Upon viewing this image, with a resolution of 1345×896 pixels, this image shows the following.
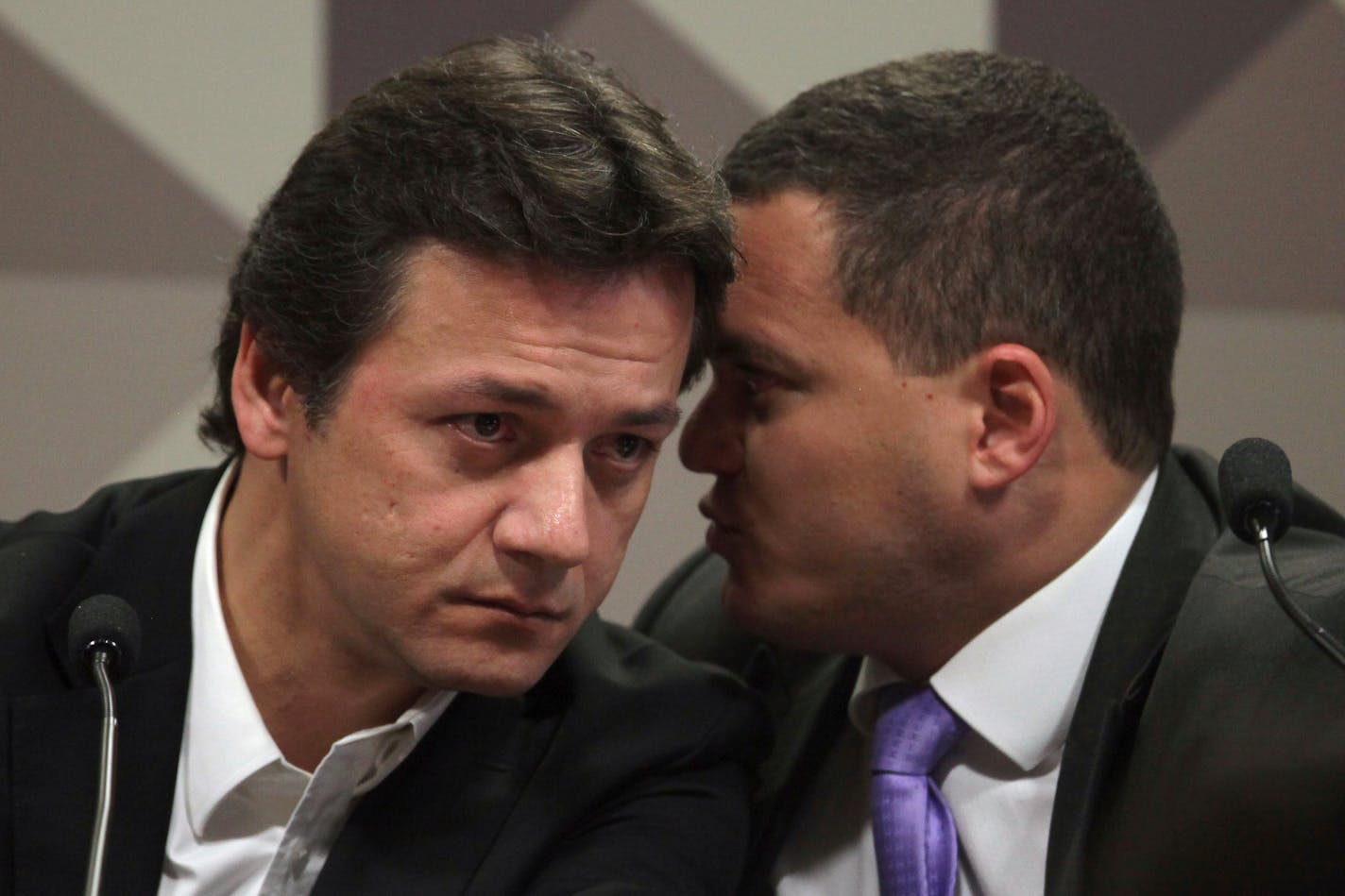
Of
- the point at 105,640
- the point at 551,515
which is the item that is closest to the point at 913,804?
the point at 551,515

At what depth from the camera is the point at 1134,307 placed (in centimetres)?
187

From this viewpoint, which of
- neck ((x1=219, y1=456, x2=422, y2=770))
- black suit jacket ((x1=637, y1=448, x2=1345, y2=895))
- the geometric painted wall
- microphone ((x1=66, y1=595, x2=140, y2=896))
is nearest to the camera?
microphone ((x1=66, y1=595, x2=140, y2=896))

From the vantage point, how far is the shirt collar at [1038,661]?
1.76 meters

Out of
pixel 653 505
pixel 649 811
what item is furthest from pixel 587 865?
pixel 653 505

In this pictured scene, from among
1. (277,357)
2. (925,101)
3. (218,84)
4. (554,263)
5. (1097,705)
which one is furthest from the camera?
(218,84)

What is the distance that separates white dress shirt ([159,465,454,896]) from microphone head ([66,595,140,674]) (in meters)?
0.18

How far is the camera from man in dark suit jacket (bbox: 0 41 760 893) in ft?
4.68

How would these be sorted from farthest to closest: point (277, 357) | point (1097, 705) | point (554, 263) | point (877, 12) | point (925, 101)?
point (877, 12) < point (925, 101) < point (1097, 705) < point (277, 357) < point (554, 263)

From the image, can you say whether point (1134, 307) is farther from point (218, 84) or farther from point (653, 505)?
point (218, 84)

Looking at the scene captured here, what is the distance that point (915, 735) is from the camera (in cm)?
180

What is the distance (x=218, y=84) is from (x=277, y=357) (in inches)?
43.7

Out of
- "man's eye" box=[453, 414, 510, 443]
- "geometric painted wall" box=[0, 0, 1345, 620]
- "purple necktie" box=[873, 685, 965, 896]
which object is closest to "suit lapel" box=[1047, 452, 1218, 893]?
"purple necktie" box=[873, 685, 965, 896]

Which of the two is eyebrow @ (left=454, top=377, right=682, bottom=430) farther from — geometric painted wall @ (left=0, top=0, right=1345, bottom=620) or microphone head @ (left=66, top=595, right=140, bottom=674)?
geometric painted wall @ (left=0, top=0, right=1345, bottom=620)

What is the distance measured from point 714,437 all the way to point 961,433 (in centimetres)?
26
